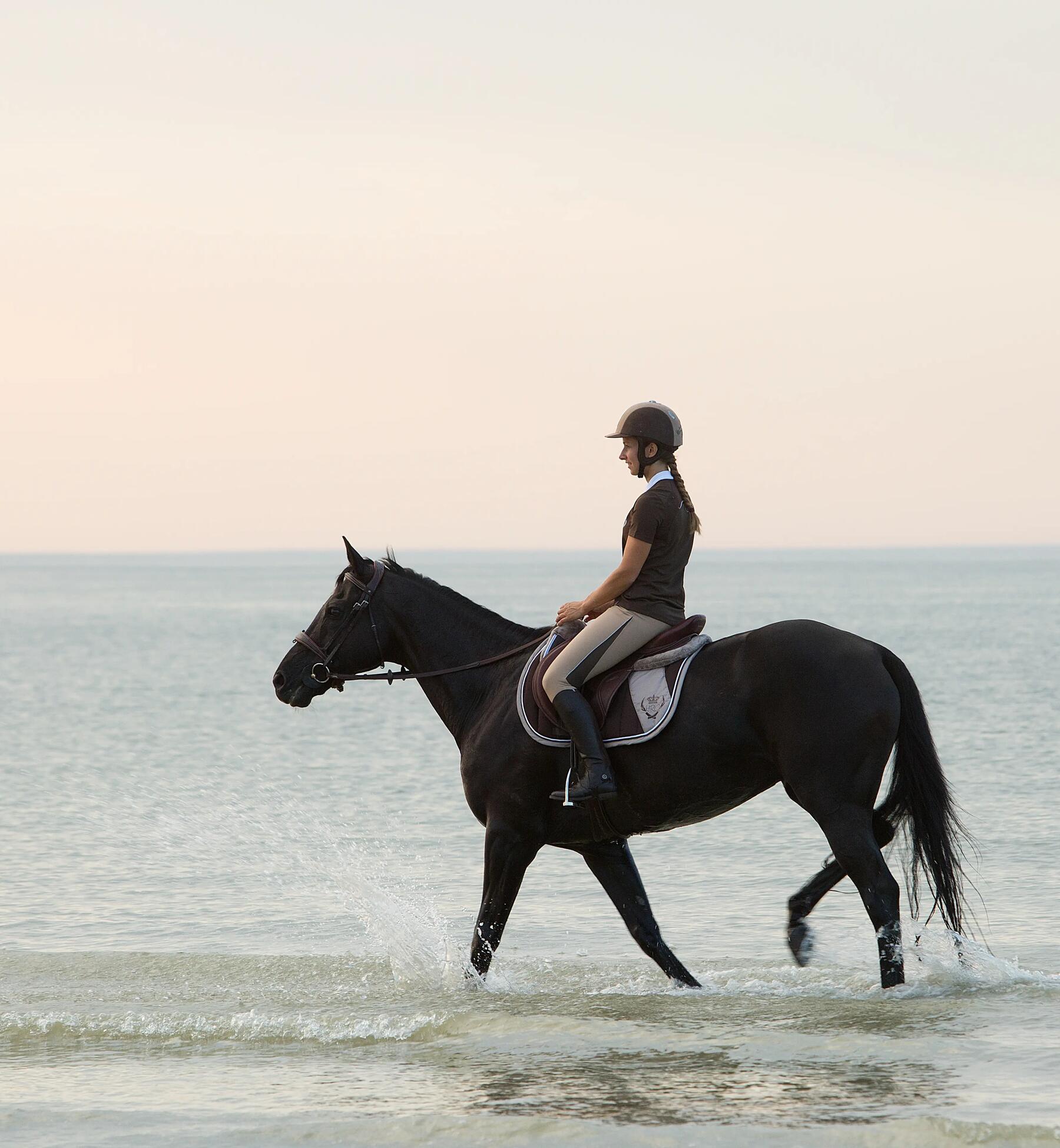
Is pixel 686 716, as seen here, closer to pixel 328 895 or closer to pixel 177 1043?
pixel 177 1043

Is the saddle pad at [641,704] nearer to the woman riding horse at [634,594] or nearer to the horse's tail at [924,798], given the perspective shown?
the woman riding horse at [634,594]

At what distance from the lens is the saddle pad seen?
24.4ft

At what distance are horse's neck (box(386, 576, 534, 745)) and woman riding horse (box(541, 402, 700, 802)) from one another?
2.41 ft

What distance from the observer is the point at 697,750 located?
7406 mm

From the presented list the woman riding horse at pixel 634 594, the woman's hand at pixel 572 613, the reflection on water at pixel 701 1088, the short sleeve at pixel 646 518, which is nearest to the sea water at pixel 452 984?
the reflection on water at pixel 701 1088

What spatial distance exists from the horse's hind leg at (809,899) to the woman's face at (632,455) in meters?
2.20

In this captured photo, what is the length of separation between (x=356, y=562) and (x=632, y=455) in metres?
1.72

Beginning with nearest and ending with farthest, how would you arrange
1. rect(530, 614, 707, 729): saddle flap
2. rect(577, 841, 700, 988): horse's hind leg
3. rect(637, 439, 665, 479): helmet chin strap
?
rect(530, 614, 707, 729): saddle flap < rect(637, 439, 665, 479): helmet chin strap < rect(577, 841, 700, 988): horse's hind leg

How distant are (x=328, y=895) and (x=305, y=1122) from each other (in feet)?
19.2

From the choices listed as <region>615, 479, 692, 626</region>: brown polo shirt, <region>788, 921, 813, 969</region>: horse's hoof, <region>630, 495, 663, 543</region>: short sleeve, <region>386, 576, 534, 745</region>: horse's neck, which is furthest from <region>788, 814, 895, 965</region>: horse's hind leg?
<region>386, 576, 534, 745</region>: horse's neck

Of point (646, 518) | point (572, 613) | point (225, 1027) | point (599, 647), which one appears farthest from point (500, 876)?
point (646, 518)

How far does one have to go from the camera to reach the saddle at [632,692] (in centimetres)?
747

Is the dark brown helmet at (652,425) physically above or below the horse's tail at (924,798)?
above

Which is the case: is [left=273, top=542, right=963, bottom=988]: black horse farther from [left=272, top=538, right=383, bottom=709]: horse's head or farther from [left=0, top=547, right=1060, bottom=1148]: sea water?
[left=0, top=547, right=1060, bottom=1148]: sea water
